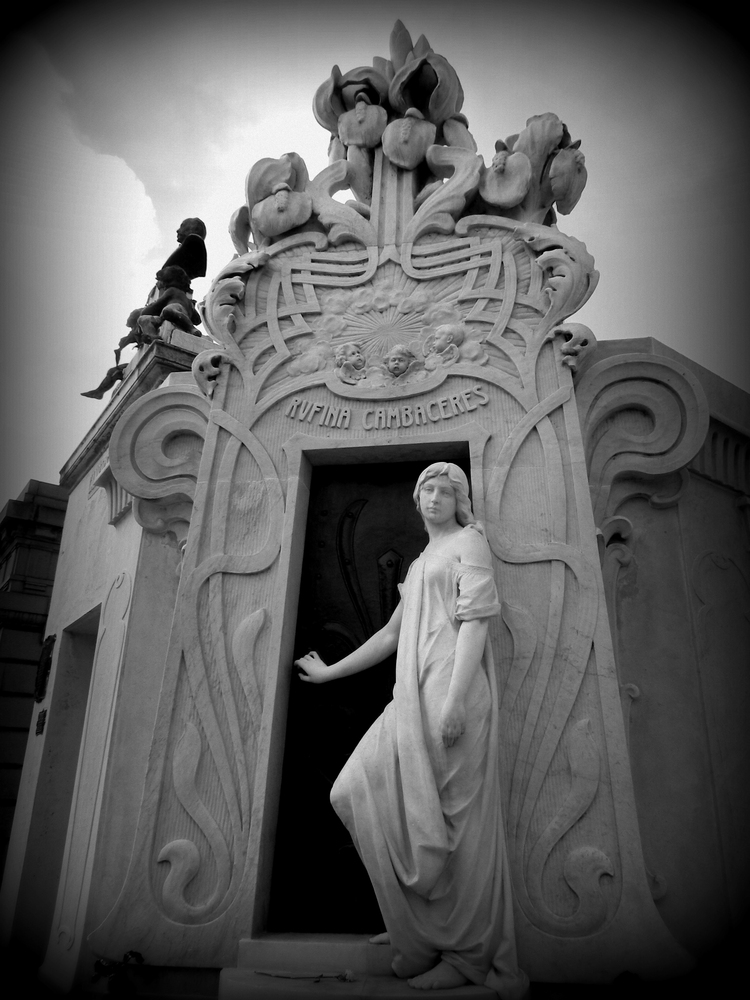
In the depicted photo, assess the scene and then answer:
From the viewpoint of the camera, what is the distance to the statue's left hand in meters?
4.50

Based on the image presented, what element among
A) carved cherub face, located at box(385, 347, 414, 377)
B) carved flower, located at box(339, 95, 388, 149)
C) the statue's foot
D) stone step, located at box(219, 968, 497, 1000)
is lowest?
stone step, located at box(219, 968, 497, 1000)

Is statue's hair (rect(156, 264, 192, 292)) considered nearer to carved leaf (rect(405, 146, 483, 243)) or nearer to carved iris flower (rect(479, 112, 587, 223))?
carved leaf (rect(405, 146, 483, 243))

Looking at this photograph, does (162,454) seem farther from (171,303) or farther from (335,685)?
(171,303)

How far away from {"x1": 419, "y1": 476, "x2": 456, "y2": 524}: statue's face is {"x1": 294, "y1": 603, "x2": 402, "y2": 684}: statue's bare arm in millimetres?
693

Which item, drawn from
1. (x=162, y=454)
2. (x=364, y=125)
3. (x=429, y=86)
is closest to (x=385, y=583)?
(x=162, y=454)

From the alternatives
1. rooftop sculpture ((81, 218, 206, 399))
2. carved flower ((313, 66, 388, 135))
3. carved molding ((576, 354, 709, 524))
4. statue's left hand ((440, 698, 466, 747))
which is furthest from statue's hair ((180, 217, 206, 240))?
statue's left hand ((440, 698, 466, 747))

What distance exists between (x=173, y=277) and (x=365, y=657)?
6.84m

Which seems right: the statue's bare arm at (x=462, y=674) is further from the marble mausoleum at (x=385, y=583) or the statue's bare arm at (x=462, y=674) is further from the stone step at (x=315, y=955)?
the stone step at (x=315, y=955)

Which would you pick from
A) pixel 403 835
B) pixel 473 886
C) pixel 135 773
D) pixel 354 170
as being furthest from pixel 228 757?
pixel 354 170

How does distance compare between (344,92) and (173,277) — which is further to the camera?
(173,277)

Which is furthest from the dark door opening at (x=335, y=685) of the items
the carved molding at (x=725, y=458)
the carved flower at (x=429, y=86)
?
the carved flower at (x=429, y=86)

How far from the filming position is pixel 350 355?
653cm

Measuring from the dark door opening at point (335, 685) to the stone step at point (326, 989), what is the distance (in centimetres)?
67

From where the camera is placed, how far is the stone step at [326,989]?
4035mm
